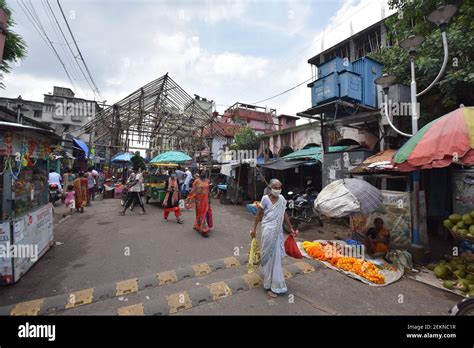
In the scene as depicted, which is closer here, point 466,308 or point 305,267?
point 466,308

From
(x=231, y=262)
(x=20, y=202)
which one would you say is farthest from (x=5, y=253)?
(x=231, y=262)

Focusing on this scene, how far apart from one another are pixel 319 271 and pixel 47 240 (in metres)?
6.26

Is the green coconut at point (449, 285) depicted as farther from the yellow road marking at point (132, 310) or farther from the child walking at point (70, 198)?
the child walking at point (70, 198)

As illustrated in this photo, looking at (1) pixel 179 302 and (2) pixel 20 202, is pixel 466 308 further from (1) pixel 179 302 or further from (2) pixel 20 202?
(2) pixel 20 202

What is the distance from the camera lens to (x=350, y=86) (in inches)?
317

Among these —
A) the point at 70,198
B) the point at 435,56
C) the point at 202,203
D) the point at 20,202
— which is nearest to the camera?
the point at 20,202

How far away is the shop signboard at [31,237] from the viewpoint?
392 centimetres

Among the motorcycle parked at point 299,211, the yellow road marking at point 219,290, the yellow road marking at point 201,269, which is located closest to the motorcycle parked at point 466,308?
the yellow road marking at point 219,290

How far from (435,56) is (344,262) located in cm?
639

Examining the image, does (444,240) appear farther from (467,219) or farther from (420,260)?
(467,219)

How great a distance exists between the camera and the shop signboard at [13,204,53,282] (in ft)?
12.9

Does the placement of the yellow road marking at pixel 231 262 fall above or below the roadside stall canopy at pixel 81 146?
below

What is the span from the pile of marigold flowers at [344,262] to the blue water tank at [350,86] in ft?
17.9

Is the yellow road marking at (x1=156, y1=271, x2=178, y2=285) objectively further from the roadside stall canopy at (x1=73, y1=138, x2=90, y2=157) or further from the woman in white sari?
the roadside stall canopy at (x1=73, y1=138, x2=90, y2=157)
